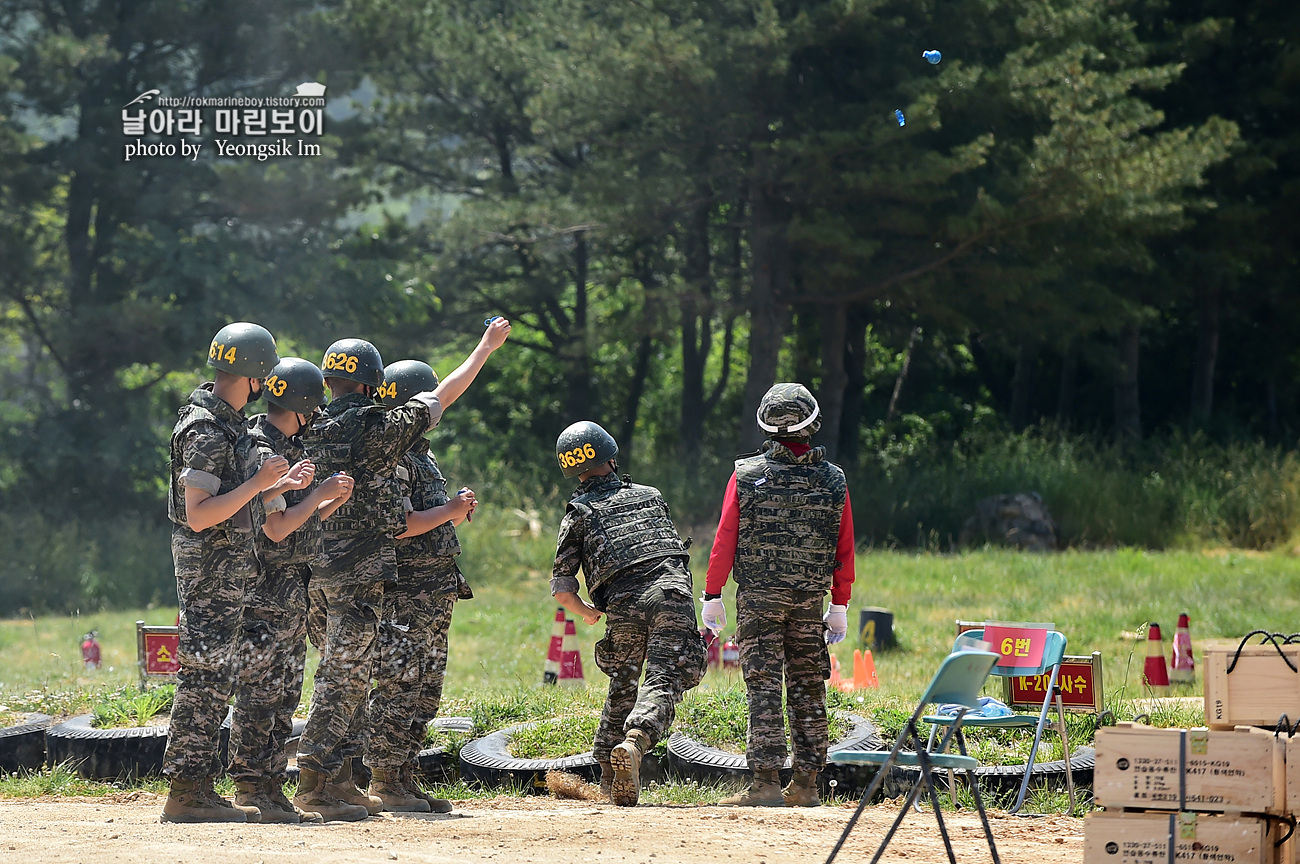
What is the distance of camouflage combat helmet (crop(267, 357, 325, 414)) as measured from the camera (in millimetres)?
6516

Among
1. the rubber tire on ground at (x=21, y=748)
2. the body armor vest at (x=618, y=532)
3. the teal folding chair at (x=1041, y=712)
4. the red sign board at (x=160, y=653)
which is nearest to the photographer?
the teal folding chair at (x=1041, y=712)

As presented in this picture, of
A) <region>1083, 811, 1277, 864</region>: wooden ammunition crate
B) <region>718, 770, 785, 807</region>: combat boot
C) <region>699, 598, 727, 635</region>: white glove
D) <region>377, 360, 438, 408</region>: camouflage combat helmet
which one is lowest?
<region>718, 770, 785, 807</region>: combat boot

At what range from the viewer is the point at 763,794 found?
7.08m

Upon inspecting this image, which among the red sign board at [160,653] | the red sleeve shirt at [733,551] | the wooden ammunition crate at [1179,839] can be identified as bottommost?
the wooden ammunition crate at [1179,839]

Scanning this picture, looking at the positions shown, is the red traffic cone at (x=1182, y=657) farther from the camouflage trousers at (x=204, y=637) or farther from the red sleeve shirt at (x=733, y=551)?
the camouflage trousers at (x=204, y=637)

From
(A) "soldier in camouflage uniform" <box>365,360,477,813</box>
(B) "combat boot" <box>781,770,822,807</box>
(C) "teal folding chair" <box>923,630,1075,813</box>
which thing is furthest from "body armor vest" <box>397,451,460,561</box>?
(C) "teal folding chair" <box>923,630,1075,813</box>

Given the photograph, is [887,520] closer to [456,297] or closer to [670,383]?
[456,297]

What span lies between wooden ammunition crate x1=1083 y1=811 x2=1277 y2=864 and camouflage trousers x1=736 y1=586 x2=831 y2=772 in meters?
2.23

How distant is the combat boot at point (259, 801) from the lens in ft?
20.7

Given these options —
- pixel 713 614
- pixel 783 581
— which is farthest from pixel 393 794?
pixel 783 581

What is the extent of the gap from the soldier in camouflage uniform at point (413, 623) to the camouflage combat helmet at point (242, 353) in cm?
87

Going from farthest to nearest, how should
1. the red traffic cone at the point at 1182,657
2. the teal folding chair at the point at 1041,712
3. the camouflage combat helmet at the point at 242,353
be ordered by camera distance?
the red traffic cone at the point at 1182,657 → the teal folding chair at the point at 1041,712 → the camouflage combat helmet at the point at 242,353

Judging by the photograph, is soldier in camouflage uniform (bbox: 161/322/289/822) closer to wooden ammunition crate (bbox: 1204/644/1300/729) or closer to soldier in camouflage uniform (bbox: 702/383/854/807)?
soldier in camouflage uniform (bbox: 702/383/854/807)

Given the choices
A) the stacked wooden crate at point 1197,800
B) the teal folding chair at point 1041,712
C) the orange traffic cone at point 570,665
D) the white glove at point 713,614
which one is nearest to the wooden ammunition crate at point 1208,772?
the stacked wooden crate at point 1197,800
